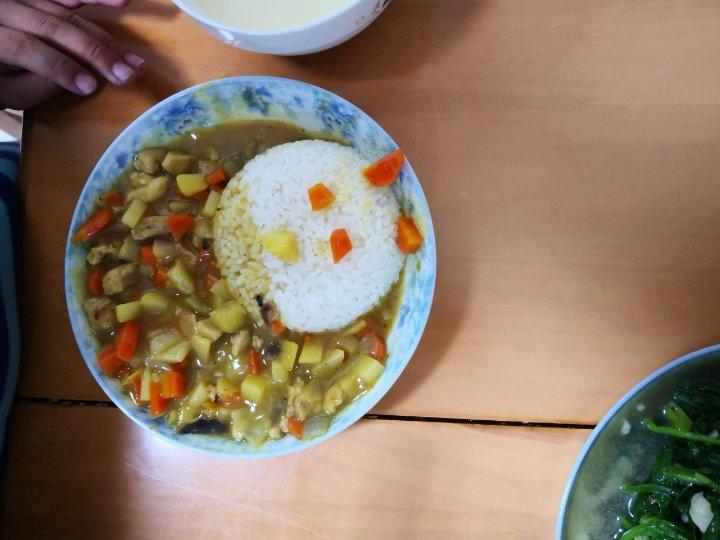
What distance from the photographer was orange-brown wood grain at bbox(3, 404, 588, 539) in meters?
1.17

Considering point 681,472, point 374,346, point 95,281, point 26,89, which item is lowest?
point 681,472

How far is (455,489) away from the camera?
117cm

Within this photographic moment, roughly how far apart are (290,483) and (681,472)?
0.68m

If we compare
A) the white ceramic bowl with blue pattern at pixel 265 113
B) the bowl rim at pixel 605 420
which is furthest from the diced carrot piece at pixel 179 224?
the bowl rim at pixel 605 420

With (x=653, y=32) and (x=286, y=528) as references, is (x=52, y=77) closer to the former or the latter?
(x=286, y=528)

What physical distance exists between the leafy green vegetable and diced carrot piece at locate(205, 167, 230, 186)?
0.87 m

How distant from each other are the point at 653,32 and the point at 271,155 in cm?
74

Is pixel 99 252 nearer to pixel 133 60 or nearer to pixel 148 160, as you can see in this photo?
pixel 148 160

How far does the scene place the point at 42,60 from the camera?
120 cm

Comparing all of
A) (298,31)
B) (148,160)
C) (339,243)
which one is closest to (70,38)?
(148,160)

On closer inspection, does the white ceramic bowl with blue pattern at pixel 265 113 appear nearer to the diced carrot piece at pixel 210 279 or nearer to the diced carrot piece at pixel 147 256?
the diced carrot piece at pixel 147 256

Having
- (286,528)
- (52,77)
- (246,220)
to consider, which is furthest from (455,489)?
(52,77)

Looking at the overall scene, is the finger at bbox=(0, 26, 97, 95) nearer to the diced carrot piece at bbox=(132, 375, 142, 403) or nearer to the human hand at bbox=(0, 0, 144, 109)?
the human hand at bbox=(0, 0, 144, 109)

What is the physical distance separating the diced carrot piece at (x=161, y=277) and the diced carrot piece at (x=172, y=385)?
17 cm
